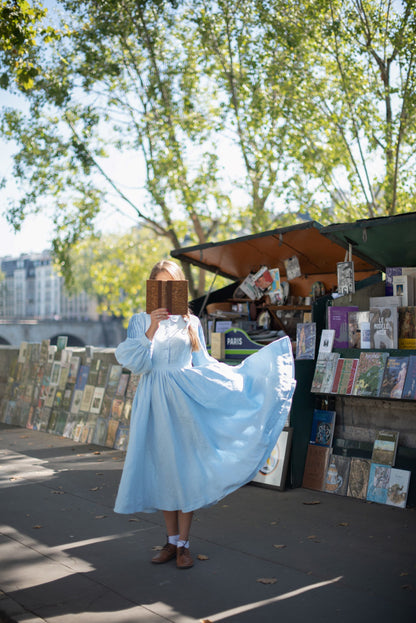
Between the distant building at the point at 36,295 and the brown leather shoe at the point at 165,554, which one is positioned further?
the distant building at the point at 36,295

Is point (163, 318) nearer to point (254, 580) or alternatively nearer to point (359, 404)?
point (254, 580)

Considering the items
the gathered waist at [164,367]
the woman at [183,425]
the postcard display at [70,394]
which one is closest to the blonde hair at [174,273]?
the woman at [183,425]

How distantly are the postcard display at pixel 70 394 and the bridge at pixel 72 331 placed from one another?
52414mm

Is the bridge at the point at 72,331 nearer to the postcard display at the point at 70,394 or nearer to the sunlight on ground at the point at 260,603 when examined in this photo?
the postcard display at the point at 70,394

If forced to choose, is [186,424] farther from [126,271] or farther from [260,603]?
[126,271]

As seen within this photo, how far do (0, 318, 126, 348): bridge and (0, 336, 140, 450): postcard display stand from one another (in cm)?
5241

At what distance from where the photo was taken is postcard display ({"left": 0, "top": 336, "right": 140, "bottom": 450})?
9508mm

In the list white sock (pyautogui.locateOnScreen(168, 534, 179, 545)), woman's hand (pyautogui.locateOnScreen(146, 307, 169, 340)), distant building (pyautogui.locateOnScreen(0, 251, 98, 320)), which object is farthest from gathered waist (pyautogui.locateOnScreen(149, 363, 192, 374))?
distant building (pyautogui.locateOnScreen(0, 251, 98, 320))

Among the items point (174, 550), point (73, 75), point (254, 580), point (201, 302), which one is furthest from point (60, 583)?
point (73, 75)

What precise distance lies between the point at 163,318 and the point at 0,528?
233 centimetres

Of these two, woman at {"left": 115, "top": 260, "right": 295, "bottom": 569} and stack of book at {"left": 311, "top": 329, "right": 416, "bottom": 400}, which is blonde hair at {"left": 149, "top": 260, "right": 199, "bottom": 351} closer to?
woman at {"left": 115, "top": 260, "right": 295, "bottom": 569}

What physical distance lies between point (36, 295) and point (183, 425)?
108543 mm

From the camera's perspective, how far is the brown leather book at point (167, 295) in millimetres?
4414

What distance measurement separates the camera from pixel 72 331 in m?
72.3
